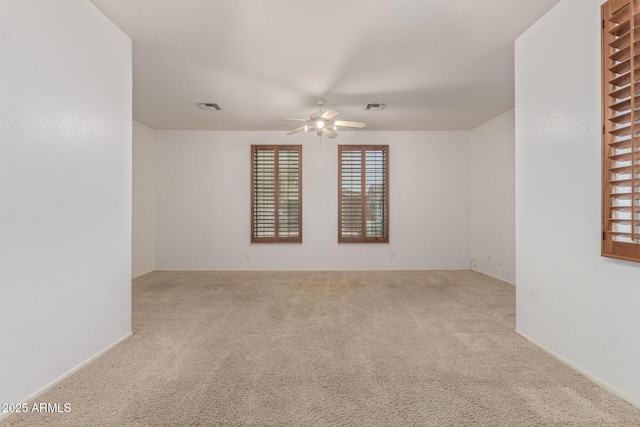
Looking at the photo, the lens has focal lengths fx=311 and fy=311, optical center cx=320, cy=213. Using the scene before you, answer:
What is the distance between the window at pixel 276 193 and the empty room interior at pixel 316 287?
1500 millimetres

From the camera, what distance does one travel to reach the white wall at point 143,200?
5.59 m

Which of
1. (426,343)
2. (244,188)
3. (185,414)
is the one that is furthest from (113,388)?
(244,188)

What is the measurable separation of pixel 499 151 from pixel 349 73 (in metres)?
3.33

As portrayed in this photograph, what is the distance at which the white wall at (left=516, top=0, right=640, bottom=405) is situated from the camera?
1944 mm

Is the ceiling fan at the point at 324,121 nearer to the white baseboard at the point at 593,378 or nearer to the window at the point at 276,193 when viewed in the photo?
the window at the point at 276,193

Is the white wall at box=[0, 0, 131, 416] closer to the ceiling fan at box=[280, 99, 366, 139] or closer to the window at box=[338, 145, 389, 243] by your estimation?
the ceiling fan at box=[280, 99, 366, 139]

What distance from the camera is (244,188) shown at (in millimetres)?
6219

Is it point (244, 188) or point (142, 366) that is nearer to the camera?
point (142, 366)

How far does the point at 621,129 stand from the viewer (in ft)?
6.12

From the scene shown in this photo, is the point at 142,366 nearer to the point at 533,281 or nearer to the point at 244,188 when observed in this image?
the point at 533,281

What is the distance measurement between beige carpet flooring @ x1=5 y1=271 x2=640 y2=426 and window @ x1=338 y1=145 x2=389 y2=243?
7.97ft

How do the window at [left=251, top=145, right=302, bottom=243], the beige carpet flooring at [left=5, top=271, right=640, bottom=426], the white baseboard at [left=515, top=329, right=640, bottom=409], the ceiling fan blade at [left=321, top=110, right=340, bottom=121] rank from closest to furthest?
the beige carpet flooring at [left=5, top=271, right=640, bottom=426]
the white baseboard at [left=515, top=329, right=640, bottom=409]
the ceiling fan blade at [left=321, top=110, right=340, bottom=121]
the window at [left=251, top=145, right=302, bottom=243]

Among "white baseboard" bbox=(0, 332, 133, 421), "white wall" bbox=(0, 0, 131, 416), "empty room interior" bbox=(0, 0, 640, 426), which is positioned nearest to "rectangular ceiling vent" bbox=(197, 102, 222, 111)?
"empty room interior" bbox=(0, 0, 640, 426)

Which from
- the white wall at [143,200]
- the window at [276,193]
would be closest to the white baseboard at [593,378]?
the window at [276,193]
